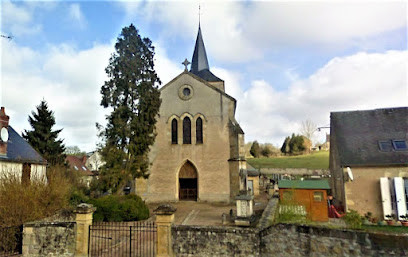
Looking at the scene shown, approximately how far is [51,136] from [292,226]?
981 inches

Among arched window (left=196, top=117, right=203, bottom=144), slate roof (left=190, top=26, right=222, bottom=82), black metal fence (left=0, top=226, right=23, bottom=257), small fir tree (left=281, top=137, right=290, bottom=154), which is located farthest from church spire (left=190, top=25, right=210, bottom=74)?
small fir tree (left=281, top=137, right=290, bottom=154)

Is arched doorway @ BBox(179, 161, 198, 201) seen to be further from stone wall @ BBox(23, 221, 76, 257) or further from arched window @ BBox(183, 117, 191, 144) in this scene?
stone wall @ BBox(23, 221, 76, 257)

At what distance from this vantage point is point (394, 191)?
1382 cm

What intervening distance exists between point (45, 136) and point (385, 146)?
27.7 metres

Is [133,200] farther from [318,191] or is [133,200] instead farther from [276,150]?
[276,150]

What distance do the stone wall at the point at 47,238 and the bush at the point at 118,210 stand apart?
365cm

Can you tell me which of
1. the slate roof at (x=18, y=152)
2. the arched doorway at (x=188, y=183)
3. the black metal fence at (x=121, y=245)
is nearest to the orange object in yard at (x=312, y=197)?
the black metal fence at (x=121, y=245)

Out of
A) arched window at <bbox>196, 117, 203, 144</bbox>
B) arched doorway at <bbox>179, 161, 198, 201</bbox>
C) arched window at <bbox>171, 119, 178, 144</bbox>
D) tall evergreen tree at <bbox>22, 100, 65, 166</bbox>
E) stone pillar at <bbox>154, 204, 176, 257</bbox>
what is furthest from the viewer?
tall evergreen tree at <bbox>22, 100, 65, 166</bbox>

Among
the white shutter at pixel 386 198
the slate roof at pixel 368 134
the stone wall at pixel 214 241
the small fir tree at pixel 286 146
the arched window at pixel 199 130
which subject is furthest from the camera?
the small fir tree at pixel 286 146

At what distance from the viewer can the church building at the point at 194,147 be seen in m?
19.0

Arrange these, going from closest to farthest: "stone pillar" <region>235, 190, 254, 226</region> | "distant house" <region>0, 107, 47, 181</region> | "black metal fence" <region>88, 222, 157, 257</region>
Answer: "black metal fence" <region>88, 222, 157, 257</region> → "stone pillar" <region>235, 190, 254, 226</region> → "distant house" <region>0, 107, 47, 181</region>

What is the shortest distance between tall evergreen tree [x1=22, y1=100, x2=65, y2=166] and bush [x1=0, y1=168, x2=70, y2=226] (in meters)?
14.1

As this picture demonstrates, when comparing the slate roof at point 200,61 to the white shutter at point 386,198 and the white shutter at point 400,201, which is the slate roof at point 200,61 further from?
the white shutter at point 400,201

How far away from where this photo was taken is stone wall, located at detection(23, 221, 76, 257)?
28.3 feet
